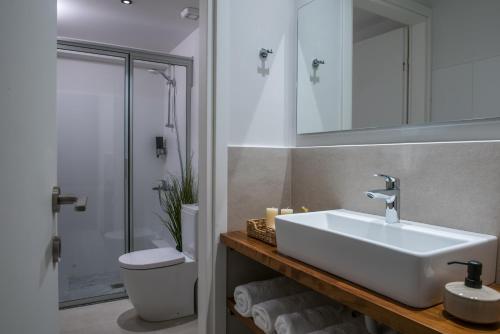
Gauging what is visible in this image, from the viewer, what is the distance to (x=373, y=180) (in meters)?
1.35

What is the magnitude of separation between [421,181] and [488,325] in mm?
543

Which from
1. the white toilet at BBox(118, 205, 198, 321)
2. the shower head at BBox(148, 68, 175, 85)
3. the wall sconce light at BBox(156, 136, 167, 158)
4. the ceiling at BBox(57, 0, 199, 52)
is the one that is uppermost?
the ceiling at BBox(57, 0, 199, 52)

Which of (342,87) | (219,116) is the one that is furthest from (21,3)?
(342,87)

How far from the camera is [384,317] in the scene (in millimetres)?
808

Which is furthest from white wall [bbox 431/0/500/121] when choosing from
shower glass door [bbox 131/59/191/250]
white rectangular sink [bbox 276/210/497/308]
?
shower glass door [bbox 131/59/191/250]

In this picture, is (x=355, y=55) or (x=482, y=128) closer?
(x=482, y=128)

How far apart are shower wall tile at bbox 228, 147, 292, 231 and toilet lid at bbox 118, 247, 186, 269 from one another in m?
1.13

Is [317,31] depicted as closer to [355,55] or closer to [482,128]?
[355,55]

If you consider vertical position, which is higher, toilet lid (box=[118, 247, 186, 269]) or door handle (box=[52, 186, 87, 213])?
door handle (box=[52, 186, 87, 213])

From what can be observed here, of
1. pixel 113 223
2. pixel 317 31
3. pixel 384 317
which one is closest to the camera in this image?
pixel 384 317

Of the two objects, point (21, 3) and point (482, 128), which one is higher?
point (21, 3)

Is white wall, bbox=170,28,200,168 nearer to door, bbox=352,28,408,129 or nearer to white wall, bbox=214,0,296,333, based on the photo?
white wall, bbox=214,0,296,333

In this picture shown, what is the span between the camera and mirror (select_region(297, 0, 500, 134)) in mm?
1098

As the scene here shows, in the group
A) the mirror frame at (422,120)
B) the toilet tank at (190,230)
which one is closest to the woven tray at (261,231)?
the mirror frame at (422,120)
